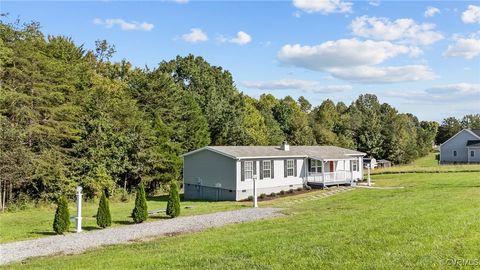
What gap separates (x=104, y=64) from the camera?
148 feet

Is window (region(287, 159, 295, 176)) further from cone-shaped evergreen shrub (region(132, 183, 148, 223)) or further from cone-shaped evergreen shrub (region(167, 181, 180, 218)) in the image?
cone-shaped evergreen shrub (region(132, 183, 148, 223))

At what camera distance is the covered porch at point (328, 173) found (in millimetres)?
29203

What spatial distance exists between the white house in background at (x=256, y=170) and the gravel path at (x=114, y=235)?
852 cm

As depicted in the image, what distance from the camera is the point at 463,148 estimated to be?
5784cm

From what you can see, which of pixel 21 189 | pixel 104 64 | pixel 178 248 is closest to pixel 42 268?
pixel 178 248

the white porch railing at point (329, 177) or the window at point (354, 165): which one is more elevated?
the window at point (354, 165)

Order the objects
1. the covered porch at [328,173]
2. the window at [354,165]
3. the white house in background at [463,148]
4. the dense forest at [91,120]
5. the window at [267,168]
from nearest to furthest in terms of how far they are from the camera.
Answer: the dense forest at [91,120], the window at [267,168], the covered porch at [328,173], the window at [354,165], the white house in background at [463,148]

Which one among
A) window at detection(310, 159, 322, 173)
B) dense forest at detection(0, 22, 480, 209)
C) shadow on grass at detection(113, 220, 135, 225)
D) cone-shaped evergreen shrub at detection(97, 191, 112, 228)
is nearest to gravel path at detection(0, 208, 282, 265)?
cone-shaped evergreen shrub at detection(97, 191, 112, 228)

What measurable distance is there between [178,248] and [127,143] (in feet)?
72.6

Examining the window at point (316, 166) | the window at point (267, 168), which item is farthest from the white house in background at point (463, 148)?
the window at point (267, 168)

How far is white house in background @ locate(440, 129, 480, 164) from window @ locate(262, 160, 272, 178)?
41.0 m

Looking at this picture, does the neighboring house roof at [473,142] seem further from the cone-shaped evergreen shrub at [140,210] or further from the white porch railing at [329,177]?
the cone-shaped evergreen shrub at [140,210]

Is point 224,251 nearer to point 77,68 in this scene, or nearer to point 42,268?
point 42,268

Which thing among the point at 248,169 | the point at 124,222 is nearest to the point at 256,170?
the point at 248,169
